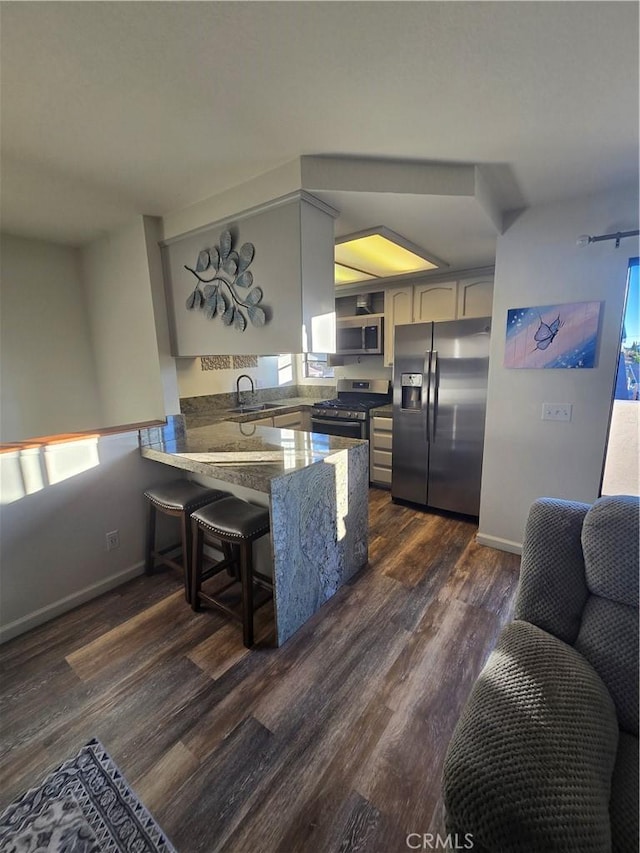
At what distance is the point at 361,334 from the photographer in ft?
13.9

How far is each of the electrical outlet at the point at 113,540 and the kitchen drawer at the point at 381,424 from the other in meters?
2.63

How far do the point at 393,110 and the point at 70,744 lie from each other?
9.53 feet

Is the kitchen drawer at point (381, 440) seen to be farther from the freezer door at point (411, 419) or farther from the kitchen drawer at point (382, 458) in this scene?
the freezer door at point (411, 419)

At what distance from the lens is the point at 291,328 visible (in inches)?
84.4

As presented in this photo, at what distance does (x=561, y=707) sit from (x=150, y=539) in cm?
242

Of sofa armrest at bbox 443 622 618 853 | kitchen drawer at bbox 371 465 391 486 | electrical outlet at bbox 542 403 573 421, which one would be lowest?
kitchen drawer at bbox 371 465 391 486

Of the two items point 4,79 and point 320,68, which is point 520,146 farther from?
point 4,79

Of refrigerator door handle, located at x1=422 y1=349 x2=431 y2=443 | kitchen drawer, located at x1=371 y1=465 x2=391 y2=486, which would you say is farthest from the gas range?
refrigerator door handle, located at x1=422 y1=349 x2=431 y2=443

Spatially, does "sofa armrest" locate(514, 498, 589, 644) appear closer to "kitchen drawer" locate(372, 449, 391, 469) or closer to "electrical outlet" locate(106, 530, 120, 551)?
"electrical outlet" locate(106, 530, 120, 551)

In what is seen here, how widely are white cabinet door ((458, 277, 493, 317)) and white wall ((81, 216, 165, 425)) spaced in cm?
291

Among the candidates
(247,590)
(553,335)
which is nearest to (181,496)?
(247,590)

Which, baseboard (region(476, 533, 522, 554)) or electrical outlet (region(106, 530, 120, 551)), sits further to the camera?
baseboard (region(476, 533, 522, 554))

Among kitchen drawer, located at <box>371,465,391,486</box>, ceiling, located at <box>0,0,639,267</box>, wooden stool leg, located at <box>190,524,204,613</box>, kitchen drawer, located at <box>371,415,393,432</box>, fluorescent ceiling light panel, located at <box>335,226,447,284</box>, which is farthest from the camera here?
kitchen drawer, located at <box>371,465,391,486</box>

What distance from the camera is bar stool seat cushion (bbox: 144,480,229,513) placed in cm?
217
